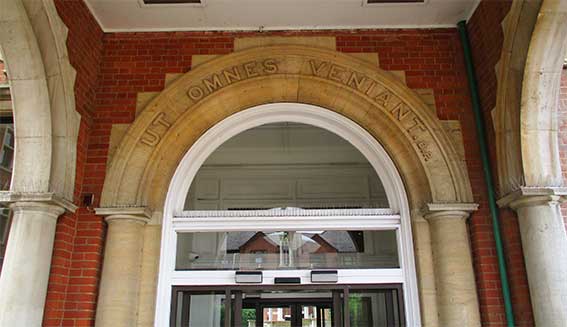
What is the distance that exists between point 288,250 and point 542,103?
2394 mm

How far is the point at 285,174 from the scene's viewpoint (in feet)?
15.1

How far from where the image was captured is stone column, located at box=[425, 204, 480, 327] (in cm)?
351

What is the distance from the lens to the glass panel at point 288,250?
4.05 meters

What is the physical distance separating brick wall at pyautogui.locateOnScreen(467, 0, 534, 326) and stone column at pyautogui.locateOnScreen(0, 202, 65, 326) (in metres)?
3.36

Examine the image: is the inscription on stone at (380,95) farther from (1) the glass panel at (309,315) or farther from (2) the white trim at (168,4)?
(1) the glass panel at (309,315)

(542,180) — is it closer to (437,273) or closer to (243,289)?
(437,273)

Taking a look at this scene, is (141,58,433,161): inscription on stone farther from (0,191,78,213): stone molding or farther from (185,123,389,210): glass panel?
(0,191,78,213): stone molding

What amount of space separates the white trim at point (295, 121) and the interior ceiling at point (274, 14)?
0.83 m

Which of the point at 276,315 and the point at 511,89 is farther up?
the point at 511,89

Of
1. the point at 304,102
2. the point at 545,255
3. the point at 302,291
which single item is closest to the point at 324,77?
the point at 304,102

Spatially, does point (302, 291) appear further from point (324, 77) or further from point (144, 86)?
point (144, 86)

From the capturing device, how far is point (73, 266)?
368 cm

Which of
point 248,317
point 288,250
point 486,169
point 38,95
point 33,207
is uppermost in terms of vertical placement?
point 38,95

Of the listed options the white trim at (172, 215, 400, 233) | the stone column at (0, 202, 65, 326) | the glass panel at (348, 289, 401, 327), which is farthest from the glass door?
the stone column at (0, 202, 65, 326)
